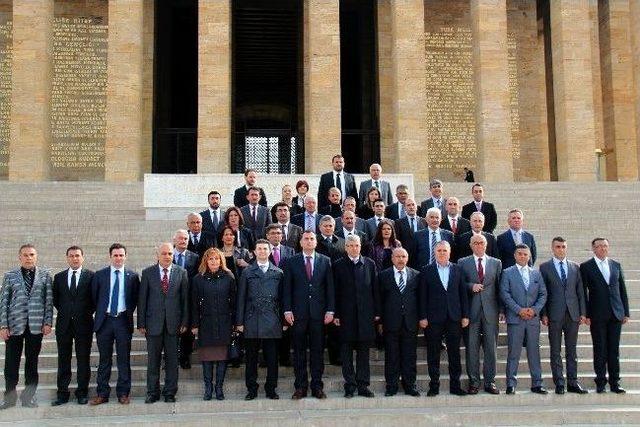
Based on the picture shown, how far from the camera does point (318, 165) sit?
21.4 metres

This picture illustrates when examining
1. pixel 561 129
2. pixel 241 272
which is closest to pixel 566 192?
pixel 561 129

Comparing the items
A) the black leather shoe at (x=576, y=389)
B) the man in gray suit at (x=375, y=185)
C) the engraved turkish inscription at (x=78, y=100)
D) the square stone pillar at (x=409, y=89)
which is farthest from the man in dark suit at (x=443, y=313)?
the engraved turkish inscription at (x=78, y=100)

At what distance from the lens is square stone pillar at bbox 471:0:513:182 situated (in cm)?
2188

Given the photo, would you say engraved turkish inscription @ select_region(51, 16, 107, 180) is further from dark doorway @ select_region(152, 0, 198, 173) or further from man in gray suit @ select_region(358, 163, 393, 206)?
man in gray suit @ select_region(358, 163, 393, 206)

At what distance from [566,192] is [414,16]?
328 inches

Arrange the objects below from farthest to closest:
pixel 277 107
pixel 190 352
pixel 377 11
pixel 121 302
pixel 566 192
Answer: pixel 277 107 → pixel 377 11 → pixel 566 192 → pixel 190 352 → pixel 121 302

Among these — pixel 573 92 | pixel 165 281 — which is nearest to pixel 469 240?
pixel 165 281

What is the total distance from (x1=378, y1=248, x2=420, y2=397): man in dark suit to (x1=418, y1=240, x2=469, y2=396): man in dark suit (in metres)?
0.12

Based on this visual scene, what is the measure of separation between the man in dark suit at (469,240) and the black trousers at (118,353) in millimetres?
3815

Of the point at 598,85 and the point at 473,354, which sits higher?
the point at 598,85

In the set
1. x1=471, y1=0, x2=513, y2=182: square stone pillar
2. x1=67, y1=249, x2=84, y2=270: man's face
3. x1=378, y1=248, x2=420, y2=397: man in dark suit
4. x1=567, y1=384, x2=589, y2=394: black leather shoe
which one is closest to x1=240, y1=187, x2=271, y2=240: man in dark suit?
x1=378, y1=248, x2=420, y2=397: man in dark suit

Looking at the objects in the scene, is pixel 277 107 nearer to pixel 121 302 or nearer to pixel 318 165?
pixel 318 165

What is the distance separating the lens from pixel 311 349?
7.46 m

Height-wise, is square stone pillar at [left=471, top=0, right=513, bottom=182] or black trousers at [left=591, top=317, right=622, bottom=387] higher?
square stone pillar at [left=471, top=0, right=513, bottom=182]
